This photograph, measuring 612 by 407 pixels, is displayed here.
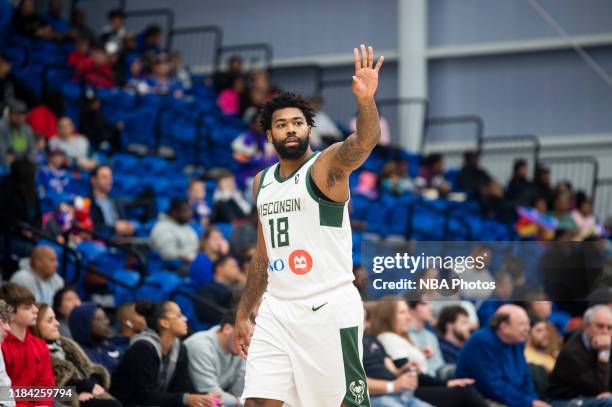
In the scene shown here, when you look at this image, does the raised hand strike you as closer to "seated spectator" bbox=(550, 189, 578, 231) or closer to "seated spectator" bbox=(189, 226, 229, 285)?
"seated spectator" bbox=(189, 226, 229, 285)

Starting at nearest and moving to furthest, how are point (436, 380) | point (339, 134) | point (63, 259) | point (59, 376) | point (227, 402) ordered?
point (59, 376), point (227, 402), point (436, 380), point (63, 259), point (339, 134)

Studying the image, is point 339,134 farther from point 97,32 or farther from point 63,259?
point 63,259

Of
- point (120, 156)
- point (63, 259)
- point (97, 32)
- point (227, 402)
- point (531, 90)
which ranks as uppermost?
point (97, 32)

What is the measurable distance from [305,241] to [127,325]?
10.5ft

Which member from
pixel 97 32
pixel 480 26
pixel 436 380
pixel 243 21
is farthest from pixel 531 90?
pixel 436 380

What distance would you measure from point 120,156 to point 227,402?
696 cm

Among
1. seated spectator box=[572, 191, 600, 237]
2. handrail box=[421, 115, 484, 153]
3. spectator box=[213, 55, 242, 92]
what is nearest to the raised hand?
seated spectator box=[572, 191, 600, 237]

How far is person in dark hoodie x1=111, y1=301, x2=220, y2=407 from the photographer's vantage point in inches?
315

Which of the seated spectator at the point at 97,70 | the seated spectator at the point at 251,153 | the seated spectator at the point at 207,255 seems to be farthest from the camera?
the seated spectator at the point at 97,70

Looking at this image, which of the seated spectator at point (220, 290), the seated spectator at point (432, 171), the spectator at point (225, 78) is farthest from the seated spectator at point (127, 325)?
the spectator at point (225, 78)

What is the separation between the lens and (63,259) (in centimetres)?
1028

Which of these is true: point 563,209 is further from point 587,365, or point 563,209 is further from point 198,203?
point 587,365

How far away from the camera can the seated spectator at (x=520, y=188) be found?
59.0 ft

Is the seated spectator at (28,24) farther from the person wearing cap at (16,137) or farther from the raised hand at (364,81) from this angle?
the raised hand at (364,81)
